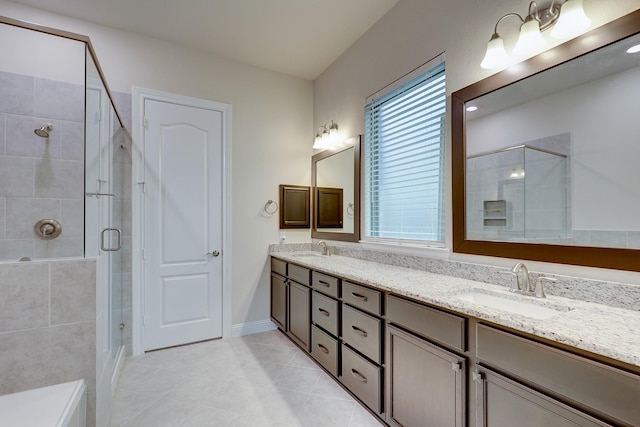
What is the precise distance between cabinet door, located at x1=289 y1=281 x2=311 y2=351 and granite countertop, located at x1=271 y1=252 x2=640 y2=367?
2.31ft

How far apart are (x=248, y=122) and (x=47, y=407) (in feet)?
9.08

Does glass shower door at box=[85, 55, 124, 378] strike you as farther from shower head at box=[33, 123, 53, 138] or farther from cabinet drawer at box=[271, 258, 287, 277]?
cabinet drawer at box=[271, 258, 287, 277]

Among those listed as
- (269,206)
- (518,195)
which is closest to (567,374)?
(518,195)

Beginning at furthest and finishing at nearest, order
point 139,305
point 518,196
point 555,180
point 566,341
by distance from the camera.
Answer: point 139,305, point 518,196, point 555,180, point 566,341

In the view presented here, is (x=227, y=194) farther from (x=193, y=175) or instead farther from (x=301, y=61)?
(x=301, y=61)

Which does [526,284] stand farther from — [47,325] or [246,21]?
[246,21]

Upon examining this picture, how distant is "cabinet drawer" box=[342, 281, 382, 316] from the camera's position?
1785 mm

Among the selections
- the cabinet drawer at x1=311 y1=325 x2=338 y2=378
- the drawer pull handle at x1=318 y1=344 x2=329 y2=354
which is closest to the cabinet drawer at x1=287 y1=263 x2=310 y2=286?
the cabinet drawer at x1=311 y1=325 x2=338 y2=378

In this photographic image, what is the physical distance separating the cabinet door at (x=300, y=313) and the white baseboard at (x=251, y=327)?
0.51m

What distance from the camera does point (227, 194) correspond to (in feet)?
10.5

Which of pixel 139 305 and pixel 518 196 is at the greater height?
pixel 518 196

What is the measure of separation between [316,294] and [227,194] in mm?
1470

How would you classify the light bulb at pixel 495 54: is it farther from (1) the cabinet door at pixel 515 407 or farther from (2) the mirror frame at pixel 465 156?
(1) the cabinet door at pixel 515 407

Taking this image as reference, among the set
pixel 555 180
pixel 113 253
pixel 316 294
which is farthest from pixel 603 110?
pixel 113 253
